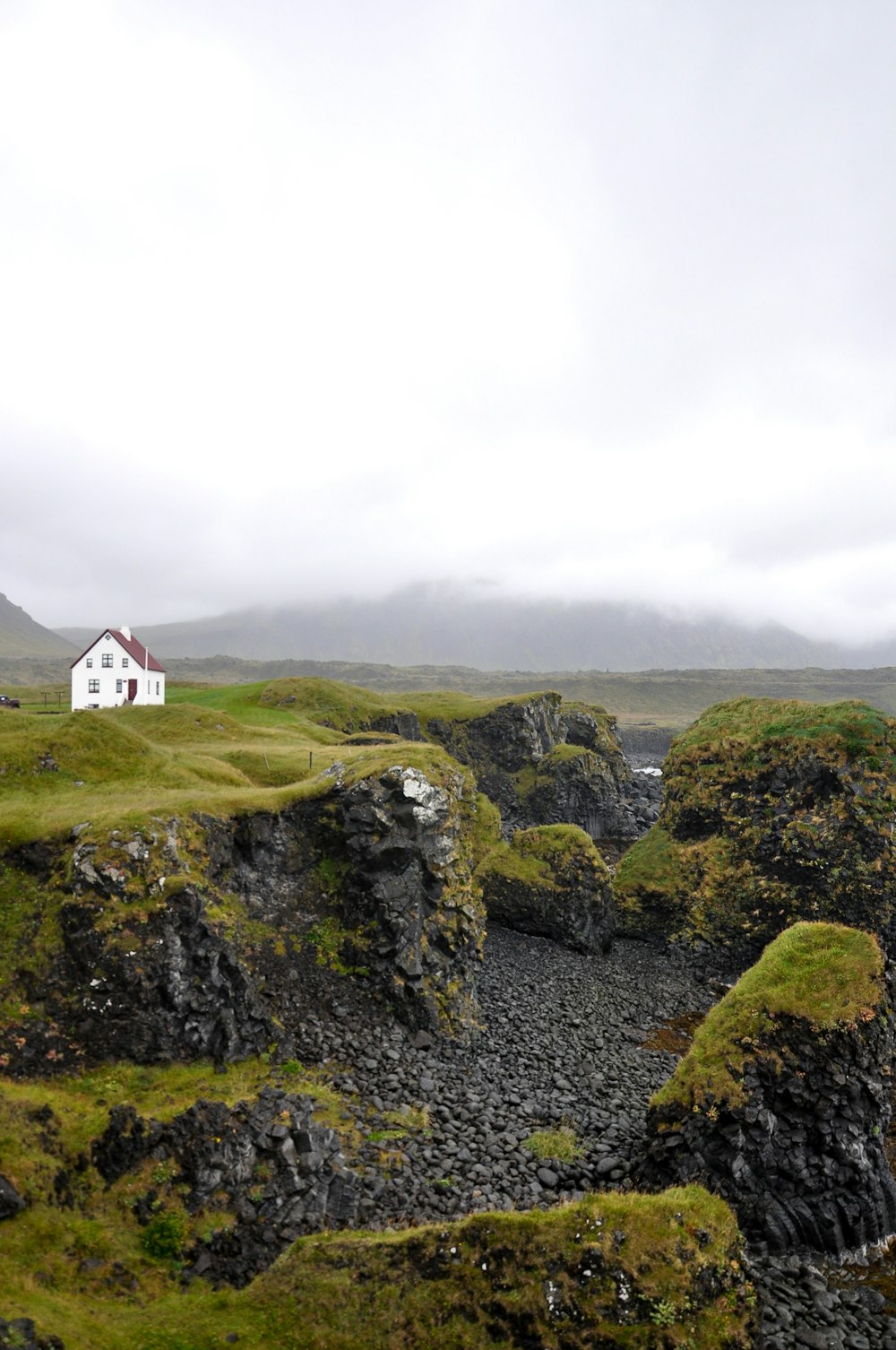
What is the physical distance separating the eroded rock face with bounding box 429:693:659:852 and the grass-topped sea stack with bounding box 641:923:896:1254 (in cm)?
4766

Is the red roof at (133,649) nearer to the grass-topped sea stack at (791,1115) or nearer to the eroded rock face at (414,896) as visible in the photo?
the eroded rock face at (414,896)

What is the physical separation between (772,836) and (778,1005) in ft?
69.5

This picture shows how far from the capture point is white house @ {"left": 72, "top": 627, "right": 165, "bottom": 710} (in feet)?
215

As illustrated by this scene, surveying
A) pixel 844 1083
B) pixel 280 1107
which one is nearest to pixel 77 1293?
pixel 280 1107

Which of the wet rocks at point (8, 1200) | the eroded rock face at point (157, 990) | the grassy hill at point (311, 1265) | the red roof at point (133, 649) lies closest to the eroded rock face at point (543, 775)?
the red roof at point (133, 649)

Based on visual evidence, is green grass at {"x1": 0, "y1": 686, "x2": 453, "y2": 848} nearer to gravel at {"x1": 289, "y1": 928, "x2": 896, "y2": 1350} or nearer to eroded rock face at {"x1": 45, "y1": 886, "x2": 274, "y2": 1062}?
eroded rock face at {"x1": 45, "y1": 886, "x2": 274, "y2": 1062}

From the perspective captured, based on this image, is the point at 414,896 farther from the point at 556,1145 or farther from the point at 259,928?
the point at 556,1145

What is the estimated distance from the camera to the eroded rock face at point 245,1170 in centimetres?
1580

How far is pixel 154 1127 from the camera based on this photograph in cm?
1697

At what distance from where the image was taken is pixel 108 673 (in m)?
66.1

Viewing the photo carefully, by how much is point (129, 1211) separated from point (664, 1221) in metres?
13.3

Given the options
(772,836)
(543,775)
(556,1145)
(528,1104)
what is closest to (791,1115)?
(556,1145)

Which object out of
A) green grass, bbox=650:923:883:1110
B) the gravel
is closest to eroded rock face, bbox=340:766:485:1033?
the gravel

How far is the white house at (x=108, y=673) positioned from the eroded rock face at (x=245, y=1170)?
55291mm
